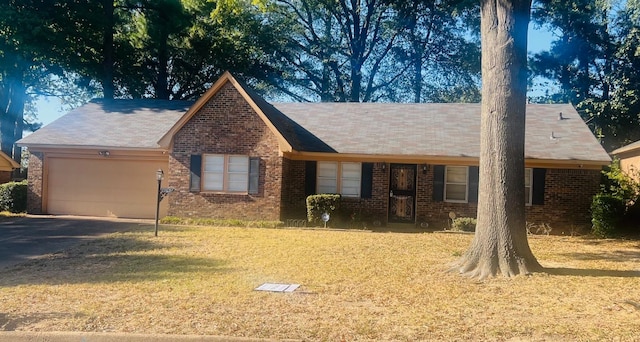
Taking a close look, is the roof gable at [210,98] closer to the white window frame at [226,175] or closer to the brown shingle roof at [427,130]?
the white window frame at [226,175]

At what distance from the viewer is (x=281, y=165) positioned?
16781 mm

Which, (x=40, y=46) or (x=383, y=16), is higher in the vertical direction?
(x=383, y=16)

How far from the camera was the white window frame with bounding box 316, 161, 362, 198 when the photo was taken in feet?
58.9

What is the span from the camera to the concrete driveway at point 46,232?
11.3 meters

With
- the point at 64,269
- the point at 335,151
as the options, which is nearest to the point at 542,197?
the point at 335,151

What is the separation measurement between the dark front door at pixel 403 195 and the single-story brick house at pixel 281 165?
0.03m

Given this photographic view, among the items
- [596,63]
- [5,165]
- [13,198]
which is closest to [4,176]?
[5,165]

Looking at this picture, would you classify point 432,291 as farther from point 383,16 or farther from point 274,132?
point 383,16

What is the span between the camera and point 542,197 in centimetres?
1691

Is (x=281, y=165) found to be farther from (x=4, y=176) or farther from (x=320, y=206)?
Result: (x=4, y=176)

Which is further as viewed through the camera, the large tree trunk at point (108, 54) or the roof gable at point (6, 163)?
the large tree trunk at point (108, 54)

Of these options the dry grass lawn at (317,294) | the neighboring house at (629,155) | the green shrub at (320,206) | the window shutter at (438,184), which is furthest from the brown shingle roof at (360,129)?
the dry grass lawn at (317,294)

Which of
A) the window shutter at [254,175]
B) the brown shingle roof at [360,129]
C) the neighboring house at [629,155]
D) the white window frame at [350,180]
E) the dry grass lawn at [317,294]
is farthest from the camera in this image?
the neighboring house at [629,155]

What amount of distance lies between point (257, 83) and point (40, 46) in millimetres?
14135
